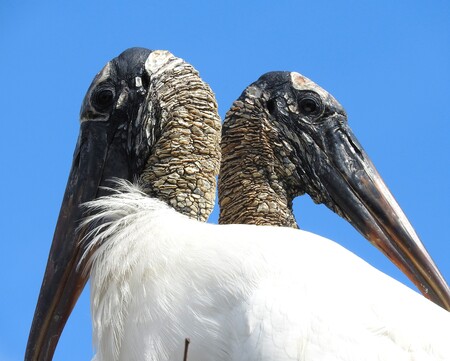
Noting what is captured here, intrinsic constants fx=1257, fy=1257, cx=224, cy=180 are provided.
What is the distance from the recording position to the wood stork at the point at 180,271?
14.0ft

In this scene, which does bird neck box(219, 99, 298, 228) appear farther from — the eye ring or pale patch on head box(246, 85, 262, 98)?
the eye ring

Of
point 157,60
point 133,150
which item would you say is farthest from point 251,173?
point 133,150

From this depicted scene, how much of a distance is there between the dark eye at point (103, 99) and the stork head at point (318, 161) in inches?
50.9

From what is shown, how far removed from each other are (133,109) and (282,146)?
4.49 ft

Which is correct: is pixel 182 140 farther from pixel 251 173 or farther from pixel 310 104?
pixel 310 104

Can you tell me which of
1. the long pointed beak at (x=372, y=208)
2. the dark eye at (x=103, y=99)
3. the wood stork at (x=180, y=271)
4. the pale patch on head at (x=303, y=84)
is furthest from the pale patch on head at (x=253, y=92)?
the dark eye at (x=103, y=99)

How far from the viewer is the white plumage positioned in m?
4.23

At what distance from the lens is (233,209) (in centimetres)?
680

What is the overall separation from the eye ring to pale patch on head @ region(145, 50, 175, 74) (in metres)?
1.14

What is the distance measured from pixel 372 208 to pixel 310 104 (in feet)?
2.69

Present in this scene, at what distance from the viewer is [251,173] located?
6895 millimetres

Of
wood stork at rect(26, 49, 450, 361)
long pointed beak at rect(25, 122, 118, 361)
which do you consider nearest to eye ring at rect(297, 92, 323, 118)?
wood stork at rect(26, 49, 450, 361)

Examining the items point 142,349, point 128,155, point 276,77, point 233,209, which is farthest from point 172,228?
point 276,77

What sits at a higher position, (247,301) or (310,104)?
(310,104)
